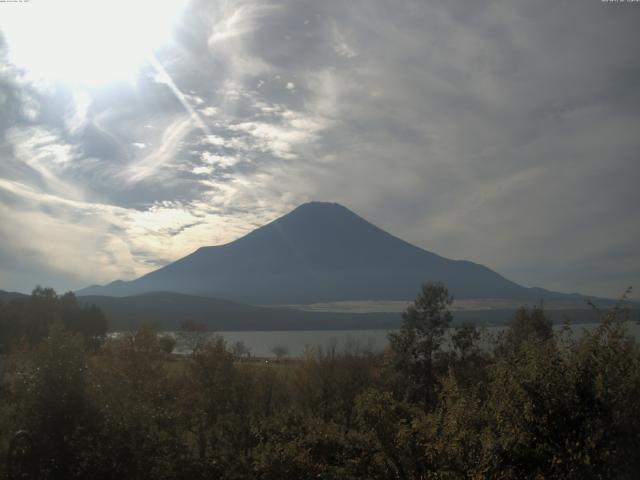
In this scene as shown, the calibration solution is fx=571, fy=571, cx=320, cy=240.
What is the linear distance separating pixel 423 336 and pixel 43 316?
52.5m

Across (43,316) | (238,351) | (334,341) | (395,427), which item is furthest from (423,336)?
(43,316)

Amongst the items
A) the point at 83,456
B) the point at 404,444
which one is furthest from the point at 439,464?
the point at 83,456

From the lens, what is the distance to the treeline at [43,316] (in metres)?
63.4

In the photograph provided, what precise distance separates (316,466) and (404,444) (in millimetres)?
3261

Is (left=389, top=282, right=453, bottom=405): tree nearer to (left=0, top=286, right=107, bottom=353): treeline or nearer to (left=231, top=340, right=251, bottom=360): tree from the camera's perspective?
(left=231, top=340, right=251, bottom=360): tree

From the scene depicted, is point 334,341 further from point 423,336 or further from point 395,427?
point 395,427

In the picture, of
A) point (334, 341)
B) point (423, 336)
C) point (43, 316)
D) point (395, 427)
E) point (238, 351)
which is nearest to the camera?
point (395, 427)

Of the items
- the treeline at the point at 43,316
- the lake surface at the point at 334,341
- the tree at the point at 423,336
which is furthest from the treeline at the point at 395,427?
the treeline at the point at 43,316

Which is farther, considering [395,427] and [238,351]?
[238,351]

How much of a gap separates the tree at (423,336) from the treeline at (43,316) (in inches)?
1590

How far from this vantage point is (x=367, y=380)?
30.8 meters

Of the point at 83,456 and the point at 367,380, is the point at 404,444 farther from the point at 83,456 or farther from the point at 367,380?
the point at 367,380

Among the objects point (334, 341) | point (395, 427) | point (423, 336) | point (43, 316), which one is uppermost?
point (43, 316)

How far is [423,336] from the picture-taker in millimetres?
30609
